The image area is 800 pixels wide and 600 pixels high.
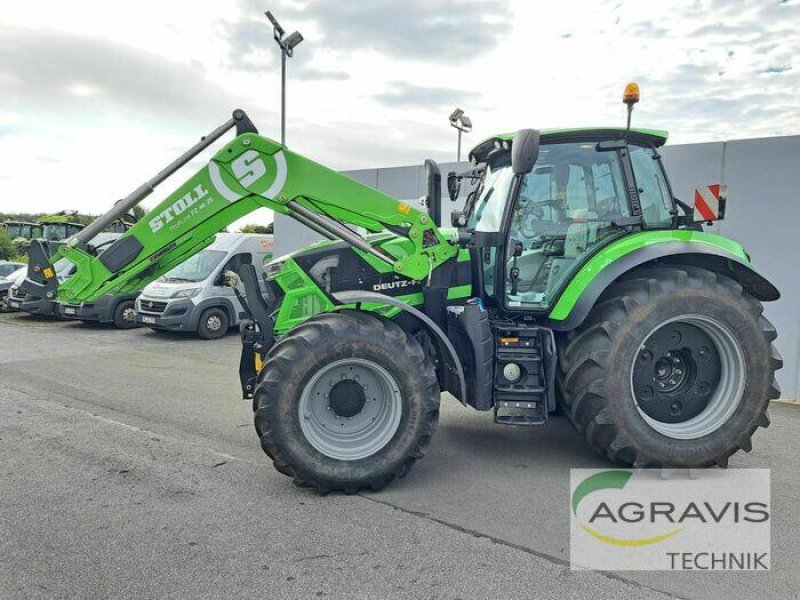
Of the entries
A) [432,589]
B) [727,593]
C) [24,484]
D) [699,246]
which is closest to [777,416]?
[699,246]

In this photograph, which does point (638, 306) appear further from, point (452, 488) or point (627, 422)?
point (452, 488)

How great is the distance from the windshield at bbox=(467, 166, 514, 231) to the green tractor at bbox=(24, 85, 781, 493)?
0.03m

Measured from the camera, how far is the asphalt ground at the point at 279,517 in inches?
118

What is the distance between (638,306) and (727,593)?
1.91m

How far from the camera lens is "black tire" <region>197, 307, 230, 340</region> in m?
11.5

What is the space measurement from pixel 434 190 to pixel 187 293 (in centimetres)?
794

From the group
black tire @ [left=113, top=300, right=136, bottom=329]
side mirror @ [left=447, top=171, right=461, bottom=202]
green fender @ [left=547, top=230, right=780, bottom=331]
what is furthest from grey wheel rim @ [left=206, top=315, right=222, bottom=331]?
green fender @ [left=547, top=230, right=780, bottom=331]

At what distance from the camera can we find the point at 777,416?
6.55 m

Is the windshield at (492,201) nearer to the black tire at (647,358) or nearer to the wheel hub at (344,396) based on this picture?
the black tire at (647,358)

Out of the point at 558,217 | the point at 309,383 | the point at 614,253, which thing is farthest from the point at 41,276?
the point at 614,253

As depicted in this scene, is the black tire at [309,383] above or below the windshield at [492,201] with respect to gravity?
below

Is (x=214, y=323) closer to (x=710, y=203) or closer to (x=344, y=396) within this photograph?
(x=344, y=396)

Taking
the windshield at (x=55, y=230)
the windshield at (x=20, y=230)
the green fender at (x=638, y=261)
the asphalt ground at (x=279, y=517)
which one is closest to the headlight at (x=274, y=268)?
the asphalt ground at (x=279, y=517)

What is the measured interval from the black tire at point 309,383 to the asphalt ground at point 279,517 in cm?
19
